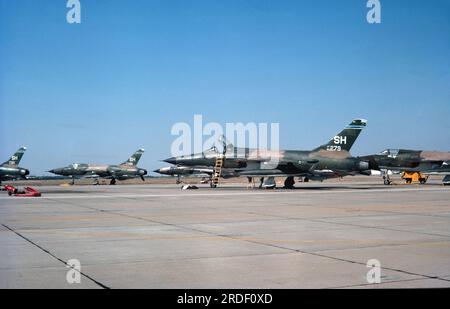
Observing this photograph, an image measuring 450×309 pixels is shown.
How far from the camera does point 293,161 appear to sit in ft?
127

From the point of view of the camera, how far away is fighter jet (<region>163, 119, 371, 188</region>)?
38.5 m

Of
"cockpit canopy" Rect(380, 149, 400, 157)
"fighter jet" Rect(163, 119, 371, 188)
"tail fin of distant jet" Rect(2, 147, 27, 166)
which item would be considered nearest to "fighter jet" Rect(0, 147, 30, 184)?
"tail fin of distant jet" Rect(2, 147, 27, 166)

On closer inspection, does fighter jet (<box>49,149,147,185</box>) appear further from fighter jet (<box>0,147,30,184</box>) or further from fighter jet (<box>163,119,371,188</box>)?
fighter jet (<box>163,119,371,188</box>)

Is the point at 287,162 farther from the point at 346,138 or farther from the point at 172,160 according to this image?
the point at 172,160

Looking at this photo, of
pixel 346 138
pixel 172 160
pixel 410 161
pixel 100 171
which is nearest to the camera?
pixel 346 138

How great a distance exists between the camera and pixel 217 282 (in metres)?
5.98

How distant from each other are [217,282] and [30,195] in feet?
80.4

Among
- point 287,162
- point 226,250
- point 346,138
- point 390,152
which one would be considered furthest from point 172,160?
point 226,250

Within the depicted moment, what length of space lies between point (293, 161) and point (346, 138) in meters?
5.55

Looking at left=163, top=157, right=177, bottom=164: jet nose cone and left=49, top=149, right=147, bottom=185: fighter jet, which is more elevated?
left=163, top=157, right=177, bottom=164: jet nose cone

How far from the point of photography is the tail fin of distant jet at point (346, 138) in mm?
40438

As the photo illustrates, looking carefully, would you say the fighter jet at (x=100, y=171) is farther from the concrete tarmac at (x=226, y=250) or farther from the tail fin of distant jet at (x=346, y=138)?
the concrete tarmac at (x=226, y=250)

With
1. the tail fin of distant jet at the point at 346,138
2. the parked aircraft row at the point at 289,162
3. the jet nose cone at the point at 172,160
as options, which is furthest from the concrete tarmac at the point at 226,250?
the jet nose cone at the point at 172,160

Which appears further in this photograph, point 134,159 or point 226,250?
point 134,159
